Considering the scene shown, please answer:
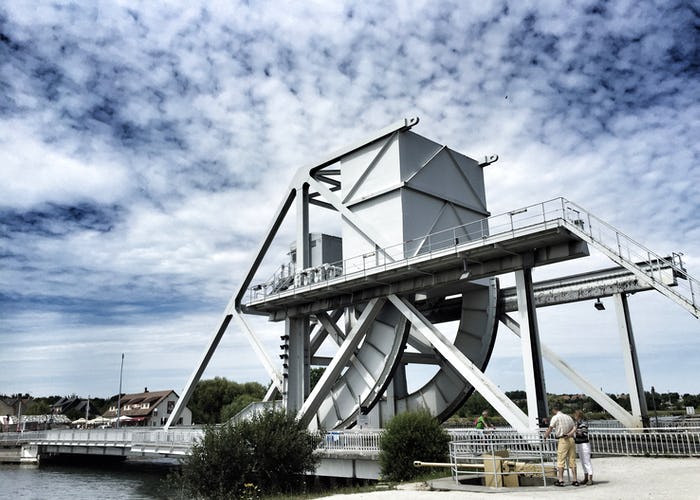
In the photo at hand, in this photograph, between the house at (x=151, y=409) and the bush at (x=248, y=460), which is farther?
the house at (x=151, y=409)

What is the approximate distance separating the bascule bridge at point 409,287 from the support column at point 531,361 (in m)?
0.04

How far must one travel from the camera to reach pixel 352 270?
27.5 metres

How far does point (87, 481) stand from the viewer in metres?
37.2

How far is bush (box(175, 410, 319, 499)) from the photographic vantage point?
58.0 feet

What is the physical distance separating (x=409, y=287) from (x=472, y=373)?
5087mm

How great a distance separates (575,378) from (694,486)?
43.6 feet

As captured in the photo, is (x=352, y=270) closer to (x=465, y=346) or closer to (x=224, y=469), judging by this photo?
(x=465, y=346)

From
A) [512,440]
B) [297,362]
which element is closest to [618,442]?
[512,440]

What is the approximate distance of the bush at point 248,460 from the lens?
17.7 metres

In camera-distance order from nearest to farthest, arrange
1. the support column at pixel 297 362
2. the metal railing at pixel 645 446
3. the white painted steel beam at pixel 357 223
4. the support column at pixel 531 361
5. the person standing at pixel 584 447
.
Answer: the person standing at pixel 584 447, the metal railing at pixel 645 446, the support column at pixel 531 361, the white painted steel beam at pixel 357 223, the support column at pixel 297 362

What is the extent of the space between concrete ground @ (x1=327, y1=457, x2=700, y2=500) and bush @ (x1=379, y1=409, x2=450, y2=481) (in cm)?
241

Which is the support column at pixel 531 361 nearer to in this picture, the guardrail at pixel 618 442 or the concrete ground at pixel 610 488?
the guardrail at pixel 618 442

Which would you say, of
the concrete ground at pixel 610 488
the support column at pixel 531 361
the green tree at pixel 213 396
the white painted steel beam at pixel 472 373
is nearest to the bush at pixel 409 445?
the concrete ground at pixel 610 488

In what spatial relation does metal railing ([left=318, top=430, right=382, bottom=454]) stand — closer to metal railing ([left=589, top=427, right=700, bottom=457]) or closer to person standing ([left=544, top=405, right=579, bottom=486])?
metal railing ([left=589, top=427, right=700, bottom=457])
